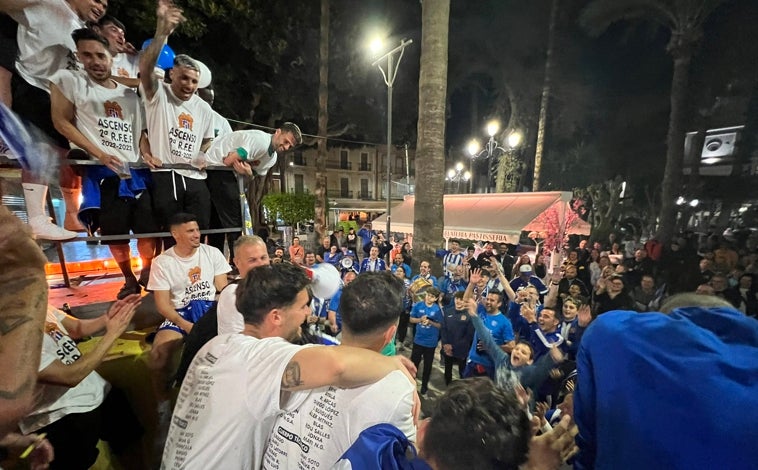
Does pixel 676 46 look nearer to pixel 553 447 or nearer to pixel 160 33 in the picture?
pixel 160 33

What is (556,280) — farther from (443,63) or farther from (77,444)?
(77,444)

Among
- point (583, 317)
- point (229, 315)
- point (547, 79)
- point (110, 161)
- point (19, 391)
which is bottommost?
point (583, 317)

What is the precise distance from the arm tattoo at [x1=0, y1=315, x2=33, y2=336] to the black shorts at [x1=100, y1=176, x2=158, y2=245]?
2.83 metres

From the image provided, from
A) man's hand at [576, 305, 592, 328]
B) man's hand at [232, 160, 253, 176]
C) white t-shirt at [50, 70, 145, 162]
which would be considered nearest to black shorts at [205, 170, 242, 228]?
man's hand at [232, 160, 253, 176]

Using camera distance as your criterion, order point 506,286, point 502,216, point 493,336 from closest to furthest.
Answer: point 493,336, point 506,286, point 502,216

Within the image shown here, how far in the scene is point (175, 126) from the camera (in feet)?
11.3

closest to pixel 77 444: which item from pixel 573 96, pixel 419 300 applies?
pixel 419 300

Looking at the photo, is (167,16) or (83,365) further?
(167,16)

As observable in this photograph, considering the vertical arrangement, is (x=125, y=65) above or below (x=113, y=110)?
above

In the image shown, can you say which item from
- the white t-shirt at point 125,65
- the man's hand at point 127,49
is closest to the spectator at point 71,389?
the white t-shirt at point 125,65

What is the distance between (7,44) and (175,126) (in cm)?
130

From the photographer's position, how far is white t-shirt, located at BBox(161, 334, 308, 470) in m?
1.55

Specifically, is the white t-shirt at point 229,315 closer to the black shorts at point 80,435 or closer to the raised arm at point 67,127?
the black shorts at point 80,435

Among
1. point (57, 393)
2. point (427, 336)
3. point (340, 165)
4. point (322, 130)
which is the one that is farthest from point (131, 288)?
point (340, 165)
